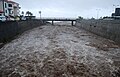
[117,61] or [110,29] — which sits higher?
[110,29]

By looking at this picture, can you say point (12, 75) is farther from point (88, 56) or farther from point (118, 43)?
point (118, 43)

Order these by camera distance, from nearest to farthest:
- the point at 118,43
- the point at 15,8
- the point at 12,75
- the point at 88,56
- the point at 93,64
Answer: the point at 12,75 → the point at 93,64 → the point at 88,56 → the point at 118,43 → the point at 15,8

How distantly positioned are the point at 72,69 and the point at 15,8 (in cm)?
7754

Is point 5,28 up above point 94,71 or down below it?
above

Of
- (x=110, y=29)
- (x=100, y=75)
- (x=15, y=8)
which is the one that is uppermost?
(x=15, y=8)

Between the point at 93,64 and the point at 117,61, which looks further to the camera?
the point at 117,61

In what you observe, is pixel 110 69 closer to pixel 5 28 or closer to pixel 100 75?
→ pixel 100 75

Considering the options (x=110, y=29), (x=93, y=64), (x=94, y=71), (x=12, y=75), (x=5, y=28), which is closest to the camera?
(x=12, y=75)

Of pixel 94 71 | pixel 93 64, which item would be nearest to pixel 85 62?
pixel 93 64

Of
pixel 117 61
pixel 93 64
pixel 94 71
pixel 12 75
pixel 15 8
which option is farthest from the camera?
pixel 15 8

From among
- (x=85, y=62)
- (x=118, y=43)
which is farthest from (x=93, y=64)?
(x=118, y=43)

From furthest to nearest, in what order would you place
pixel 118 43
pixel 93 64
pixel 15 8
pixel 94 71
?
1. pixel 15 8
2. pixel 118 43
3. pixel 93 64
4. pixel 94 71

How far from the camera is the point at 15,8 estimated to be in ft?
289

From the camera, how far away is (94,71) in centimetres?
1647
